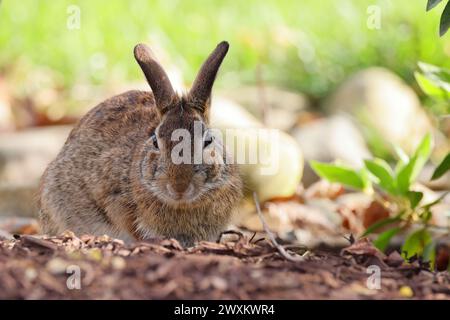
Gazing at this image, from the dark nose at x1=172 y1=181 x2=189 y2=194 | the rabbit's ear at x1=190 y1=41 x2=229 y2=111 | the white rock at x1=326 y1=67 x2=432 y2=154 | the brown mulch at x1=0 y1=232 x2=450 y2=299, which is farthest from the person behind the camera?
the white rock at x1=326 y1=67 x2=432 y2=154

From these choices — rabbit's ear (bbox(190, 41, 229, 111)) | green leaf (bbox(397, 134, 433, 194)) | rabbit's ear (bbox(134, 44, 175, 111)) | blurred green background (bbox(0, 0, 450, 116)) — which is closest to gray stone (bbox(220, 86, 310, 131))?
blurred green background (bbox(0, 0, 450, 116))

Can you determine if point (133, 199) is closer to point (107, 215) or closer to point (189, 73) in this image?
point (107, 215)

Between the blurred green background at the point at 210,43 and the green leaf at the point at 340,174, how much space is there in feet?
13.7

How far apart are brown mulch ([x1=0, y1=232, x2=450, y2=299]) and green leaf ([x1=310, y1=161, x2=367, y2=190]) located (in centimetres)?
211

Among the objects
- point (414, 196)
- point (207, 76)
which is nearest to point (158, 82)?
point (207, 76)

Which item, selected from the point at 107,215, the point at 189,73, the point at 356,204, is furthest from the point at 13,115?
the point at 107,215

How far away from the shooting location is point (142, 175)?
5125 millimetres

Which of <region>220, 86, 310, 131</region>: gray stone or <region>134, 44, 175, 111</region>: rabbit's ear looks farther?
<region>220, 86, 310, 131</region>: gray stone

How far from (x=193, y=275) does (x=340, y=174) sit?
114 inches

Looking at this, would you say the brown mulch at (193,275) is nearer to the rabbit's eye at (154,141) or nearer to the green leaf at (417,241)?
the rabbit's eye at (154,141)

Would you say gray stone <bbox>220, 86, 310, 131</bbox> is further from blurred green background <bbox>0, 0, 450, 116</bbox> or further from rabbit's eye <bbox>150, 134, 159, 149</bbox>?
rabbit's eye <bbox>150, 134, 159, 149</bbox>

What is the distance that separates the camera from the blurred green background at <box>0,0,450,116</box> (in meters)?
10.3

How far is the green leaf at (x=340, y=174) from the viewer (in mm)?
6043

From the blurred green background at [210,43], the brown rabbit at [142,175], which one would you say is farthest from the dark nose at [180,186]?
the blurred green background at [210,43]
